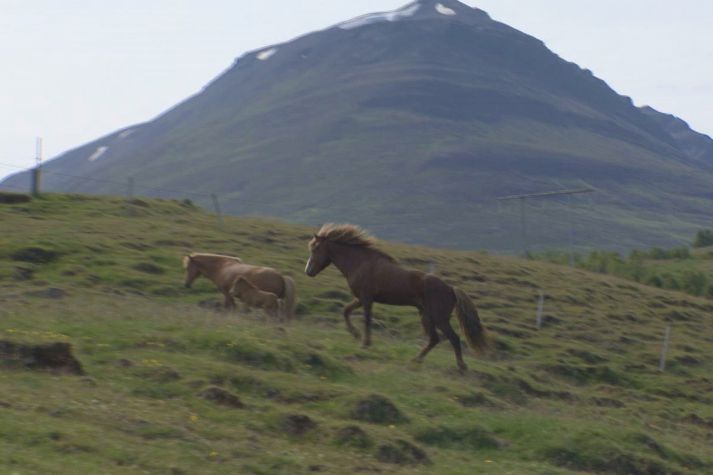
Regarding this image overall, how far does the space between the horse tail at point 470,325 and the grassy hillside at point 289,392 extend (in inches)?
22.8

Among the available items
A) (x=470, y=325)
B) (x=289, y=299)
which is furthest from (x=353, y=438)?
(x=289, y=299)

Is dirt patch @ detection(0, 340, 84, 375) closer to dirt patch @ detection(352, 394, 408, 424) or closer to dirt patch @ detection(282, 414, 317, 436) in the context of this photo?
dirt patch @ detection(282, 414, 317, 436)

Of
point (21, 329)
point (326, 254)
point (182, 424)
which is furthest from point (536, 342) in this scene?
point (182, 424)

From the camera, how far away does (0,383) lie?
14602 mm

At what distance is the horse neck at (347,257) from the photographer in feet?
76.3

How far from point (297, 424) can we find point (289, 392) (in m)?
1.72

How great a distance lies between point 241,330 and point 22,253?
1480 cm

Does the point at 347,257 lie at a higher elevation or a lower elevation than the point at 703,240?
higher

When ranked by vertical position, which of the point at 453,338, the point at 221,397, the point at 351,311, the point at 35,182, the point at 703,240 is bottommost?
the point at 703,240

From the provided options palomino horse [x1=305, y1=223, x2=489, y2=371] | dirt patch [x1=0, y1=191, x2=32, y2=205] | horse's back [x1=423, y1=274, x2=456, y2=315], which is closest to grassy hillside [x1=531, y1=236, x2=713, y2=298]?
dirt patch [x1=0, y1=191, x2=32, y2=205]

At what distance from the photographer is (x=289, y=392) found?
1694 cm

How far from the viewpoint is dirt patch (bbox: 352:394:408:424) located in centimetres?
1656

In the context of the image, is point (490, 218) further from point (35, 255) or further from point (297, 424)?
point (297, 424)

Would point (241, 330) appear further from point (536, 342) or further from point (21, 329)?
point (536, 342)
